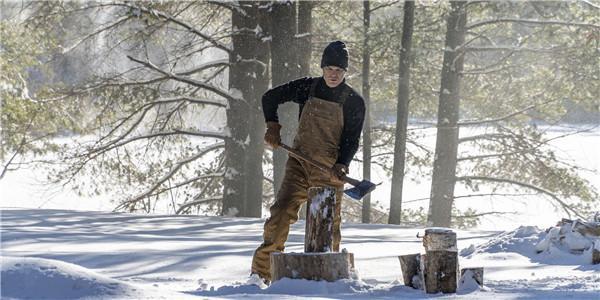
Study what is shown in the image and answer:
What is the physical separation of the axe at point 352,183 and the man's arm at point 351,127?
0.19m

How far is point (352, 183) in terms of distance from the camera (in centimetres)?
580

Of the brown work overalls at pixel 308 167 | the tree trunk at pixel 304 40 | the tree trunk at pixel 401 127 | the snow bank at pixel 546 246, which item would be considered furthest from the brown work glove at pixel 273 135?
the tree trunk at pixel 401 127

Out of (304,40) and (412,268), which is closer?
(412,268)

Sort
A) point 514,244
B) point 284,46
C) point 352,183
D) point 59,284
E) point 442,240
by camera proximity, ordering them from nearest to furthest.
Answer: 1. point 59,284
2. point 442,240
3. point 352,183
4. point 514,244
5. point 284,46

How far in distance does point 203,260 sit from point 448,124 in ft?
37.5

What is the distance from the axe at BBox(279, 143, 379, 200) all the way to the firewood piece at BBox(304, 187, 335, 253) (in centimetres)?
15

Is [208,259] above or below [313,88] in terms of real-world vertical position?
below

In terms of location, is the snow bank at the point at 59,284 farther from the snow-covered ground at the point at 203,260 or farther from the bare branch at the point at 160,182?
the bare branch at the point at 160,182

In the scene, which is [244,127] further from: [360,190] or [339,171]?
[360,190]

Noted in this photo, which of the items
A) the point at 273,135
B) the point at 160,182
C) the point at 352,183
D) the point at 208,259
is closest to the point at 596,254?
the point at 352,183

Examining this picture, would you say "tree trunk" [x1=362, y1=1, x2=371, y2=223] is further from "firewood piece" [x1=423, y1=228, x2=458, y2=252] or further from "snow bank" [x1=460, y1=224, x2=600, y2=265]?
"firewood piece" [x1=423, y1=228, x2=458, y2=252]

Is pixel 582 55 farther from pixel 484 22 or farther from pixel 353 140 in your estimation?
pixel 353 140

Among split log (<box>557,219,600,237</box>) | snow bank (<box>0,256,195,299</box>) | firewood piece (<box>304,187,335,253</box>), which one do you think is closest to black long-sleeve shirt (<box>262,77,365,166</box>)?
firewood piece (<box>304,187,335,253</box>)

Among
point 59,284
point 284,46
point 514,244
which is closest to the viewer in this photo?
point 59,284
